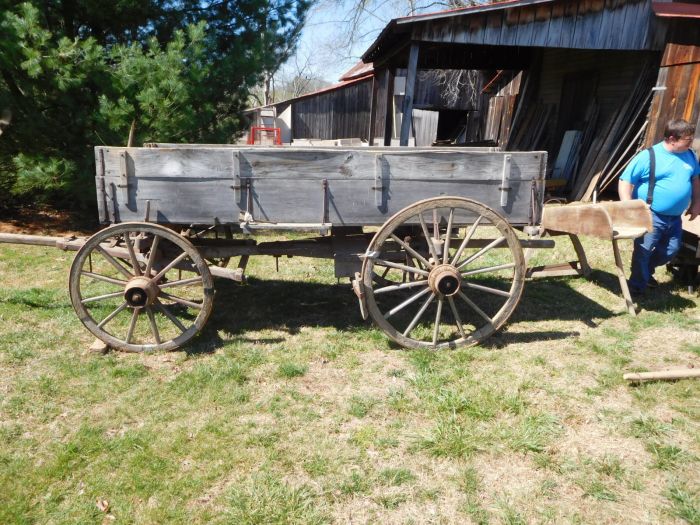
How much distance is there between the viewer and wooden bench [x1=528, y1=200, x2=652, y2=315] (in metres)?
4.15

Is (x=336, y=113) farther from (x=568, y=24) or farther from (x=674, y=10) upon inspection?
(x=674, y=10)

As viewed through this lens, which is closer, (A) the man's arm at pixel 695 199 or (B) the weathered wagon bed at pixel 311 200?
(B) the weathered wagon bed at pixel 311 200

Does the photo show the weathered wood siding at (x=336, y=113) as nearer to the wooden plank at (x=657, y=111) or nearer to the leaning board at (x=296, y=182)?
the wooden plank at (x=657, y=111)

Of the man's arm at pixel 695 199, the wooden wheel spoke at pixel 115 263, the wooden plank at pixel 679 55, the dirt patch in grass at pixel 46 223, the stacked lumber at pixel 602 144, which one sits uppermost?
the wooden plank at pixel 679 55

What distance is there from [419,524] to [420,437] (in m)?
0.59

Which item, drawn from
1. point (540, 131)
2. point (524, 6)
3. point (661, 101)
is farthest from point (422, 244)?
point (540, 131)

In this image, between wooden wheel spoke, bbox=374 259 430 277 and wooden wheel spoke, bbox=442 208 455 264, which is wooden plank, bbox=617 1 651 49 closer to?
wooden wheel spoke, bbox=442 208 455 264

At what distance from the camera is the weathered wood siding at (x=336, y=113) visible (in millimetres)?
22016

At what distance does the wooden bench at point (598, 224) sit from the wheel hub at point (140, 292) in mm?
3110

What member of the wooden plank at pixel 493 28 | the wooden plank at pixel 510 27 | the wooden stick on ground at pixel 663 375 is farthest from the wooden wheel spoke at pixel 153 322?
the wooden plank at pixel 510 27

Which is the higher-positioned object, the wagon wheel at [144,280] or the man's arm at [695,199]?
the man's arm at [695,199]

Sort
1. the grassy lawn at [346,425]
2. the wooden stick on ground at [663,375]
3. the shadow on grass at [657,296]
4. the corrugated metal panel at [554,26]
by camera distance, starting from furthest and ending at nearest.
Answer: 1. the corrugated metal panel at [554,26]
2. the shadow on grass at [657,296]
3. the wooden stick on ground at [663,375]
4. the grassy lawn at [346,425]

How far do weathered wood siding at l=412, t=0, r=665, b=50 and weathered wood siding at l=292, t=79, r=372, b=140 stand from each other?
1406cm

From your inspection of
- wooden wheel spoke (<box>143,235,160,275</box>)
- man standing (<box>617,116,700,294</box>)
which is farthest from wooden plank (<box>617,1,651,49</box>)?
wooden wheel spoke (<box>143,235,160,275</box>)
